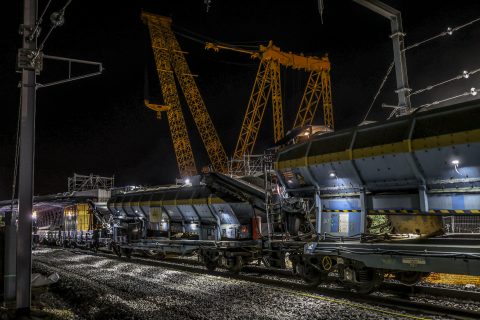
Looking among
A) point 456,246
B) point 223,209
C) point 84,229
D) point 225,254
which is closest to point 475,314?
point 456,246

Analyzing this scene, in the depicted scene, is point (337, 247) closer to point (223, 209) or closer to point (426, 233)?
point (426, 233)

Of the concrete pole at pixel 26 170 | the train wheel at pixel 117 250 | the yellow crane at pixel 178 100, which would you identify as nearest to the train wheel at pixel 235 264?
the concrete pole at pixel 26 170

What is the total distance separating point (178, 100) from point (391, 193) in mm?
48870

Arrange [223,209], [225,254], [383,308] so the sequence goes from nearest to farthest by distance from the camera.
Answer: [383,308] → [225,254] → [223,209]

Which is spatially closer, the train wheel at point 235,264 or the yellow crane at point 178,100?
the train wheel at point 235,264

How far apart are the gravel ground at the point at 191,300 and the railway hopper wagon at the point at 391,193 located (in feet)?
3.63

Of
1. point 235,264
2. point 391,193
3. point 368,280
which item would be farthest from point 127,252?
point 391,193

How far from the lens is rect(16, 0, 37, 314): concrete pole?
6.97 m

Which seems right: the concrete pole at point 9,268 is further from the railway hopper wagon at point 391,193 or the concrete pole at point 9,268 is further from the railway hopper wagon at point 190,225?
the railway hopper wagon at point 190,225

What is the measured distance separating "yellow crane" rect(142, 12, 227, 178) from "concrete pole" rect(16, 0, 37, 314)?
151 feet

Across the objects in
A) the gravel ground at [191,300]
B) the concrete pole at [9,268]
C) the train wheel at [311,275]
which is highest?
the concrete pole at [9,268]

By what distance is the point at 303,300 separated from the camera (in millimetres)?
8320

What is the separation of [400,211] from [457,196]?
127 centimetres

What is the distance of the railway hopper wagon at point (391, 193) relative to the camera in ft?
23.7
